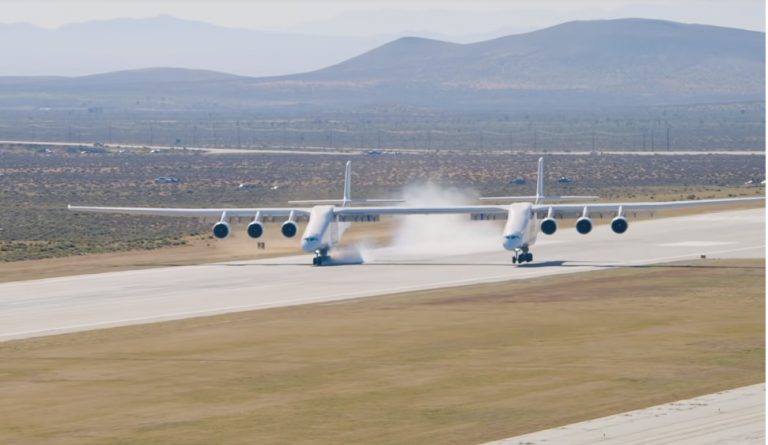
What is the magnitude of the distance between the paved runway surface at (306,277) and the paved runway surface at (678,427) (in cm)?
2527

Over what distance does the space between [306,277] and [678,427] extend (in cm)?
3912

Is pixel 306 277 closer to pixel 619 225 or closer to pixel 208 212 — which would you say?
pixel 208 212

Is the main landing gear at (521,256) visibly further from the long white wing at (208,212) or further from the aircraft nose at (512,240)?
the long white wing at (208,212)

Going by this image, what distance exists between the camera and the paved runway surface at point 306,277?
64.3m

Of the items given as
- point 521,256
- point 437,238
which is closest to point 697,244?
point 521,256

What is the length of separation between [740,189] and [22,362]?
105 meters

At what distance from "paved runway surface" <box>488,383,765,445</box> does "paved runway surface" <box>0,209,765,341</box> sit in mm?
25266

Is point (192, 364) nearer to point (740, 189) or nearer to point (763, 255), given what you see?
point (763, 255)

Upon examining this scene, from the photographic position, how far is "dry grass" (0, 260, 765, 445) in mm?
40844

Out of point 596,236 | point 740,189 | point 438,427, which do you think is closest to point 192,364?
point 438,427

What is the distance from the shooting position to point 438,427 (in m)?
40.2

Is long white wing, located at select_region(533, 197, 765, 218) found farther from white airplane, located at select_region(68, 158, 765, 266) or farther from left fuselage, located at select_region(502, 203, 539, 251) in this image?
left fuselage, located at select_region(502, 203, 539, 251)

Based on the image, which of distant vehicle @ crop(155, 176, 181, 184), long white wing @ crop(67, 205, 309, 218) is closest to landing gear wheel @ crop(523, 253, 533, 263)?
long white wing @ crop(67, 205, 309, 218)

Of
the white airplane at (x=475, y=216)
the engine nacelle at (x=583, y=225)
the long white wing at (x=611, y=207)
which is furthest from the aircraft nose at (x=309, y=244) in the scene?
the engine nacelle at (x=583, y=225)
